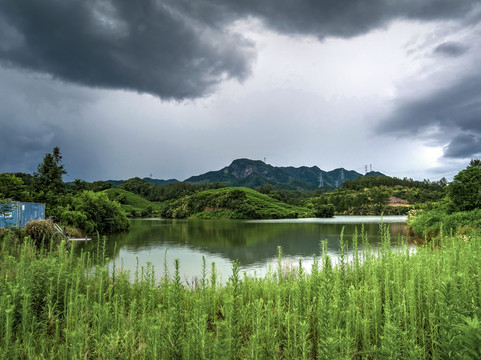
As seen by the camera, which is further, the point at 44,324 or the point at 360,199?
the point at 360,199

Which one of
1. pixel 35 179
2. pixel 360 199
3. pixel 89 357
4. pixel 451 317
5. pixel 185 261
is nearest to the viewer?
pixel 451 317

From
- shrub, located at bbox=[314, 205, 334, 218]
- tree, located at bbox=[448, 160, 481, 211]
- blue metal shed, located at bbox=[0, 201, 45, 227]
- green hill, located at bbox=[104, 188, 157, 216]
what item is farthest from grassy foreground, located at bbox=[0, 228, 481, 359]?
green hill, located at bbox=[104, 188, 157, 216]

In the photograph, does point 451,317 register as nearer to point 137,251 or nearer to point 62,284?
point 62,284

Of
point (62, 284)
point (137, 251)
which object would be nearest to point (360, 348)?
point (62, 284)

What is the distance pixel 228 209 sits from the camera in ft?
395

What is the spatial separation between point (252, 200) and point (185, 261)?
107 m

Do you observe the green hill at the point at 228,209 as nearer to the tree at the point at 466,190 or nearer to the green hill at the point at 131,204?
the green hill at the point at 131,204

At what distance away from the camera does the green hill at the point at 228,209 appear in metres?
113

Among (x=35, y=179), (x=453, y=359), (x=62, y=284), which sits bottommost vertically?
(x=62, y=284)

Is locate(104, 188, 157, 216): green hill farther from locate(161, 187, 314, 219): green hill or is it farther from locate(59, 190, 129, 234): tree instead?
locate(59, 190, 129, 234): tree

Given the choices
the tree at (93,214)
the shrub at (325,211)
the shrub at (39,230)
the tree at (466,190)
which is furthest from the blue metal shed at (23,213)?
the shrub at (325,211)

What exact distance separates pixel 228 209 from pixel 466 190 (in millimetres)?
100048

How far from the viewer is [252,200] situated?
421 feet

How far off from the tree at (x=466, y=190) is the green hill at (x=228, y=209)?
85328mm
